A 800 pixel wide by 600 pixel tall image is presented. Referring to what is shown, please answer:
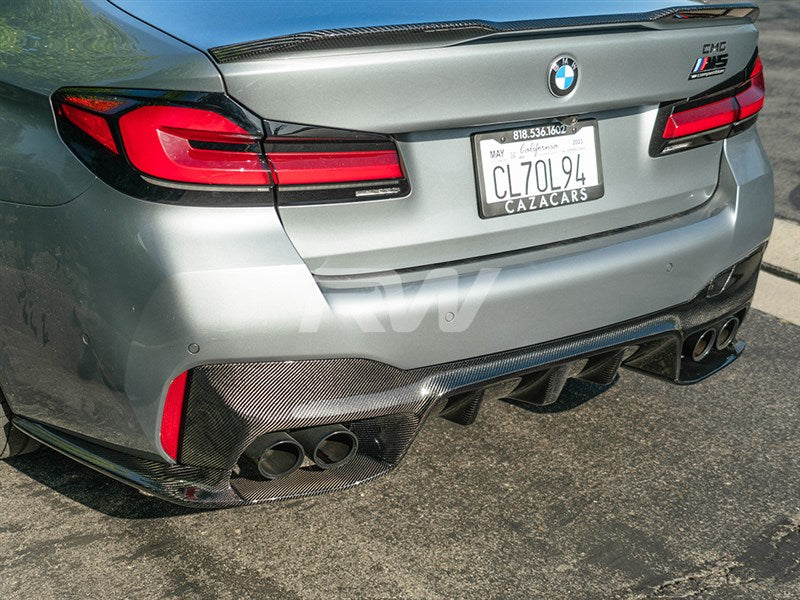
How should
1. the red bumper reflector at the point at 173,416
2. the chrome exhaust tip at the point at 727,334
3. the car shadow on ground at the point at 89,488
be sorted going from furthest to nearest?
the chrome exhaust tip at the point at 727,334, the car shadow on ground at the point at 89,488, the red bumper reflector at the point at 173,416

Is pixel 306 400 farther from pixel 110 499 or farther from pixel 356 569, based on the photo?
pixel 110 499

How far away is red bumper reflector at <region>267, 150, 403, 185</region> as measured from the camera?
2.26 metres

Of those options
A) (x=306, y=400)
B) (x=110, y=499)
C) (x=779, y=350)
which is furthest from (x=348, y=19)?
(x=779, y=350)

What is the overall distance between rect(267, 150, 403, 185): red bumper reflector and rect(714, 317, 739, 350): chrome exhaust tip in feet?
4.25

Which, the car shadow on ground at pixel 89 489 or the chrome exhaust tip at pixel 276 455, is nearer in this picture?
the chrome exhaust tip at pixel 276 455

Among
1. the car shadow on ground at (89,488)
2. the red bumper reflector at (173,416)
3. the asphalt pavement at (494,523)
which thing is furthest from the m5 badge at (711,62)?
the car shadow on ground at (89,488)

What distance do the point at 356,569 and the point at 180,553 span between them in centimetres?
47

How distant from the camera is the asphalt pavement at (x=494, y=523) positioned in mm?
2729

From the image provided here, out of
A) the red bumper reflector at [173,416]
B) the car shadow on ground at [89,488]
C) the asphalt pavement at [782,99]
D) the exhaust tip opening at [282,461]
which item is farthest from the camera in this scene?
the asphalt pavement at [782,99]

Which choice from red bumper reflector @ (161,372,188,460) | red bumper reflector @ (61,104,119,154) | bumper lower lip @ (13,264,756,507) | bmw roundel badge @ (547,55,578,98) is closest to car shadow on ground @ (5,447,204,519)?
bumper lower lip @ (13,264,756,507)

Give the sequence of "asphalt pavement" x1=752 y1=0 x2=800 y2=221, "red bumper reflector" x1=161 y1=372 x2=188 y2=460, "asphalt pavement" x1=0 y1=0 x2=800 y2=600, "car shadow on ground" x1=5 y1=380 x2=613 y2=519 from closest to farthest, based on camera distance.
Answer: "red bumper reflector" x1=161 y1=372 x2=188 y2=460, "asphalt pavement" x1=0 y1=0 x2=800 y2=600, "car shadow on ground" x1=5 y1=380 x2=613 y2=519, "asphalt pavement" x1=752 y1=0 x2=800 y2=221

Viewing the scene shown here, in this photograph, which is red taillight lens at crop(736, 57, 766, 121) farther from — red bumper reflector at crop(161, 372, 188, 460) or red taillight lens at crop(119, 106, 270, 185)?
red bumper reflector at crop(161, 372, 188, 460)

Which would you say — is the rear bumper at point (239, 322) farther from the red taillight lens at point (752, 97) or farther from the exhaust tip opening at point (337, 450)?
the red taillight lens at point (752, 97)

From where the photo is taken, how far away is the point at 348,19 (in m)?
A: 2.37
